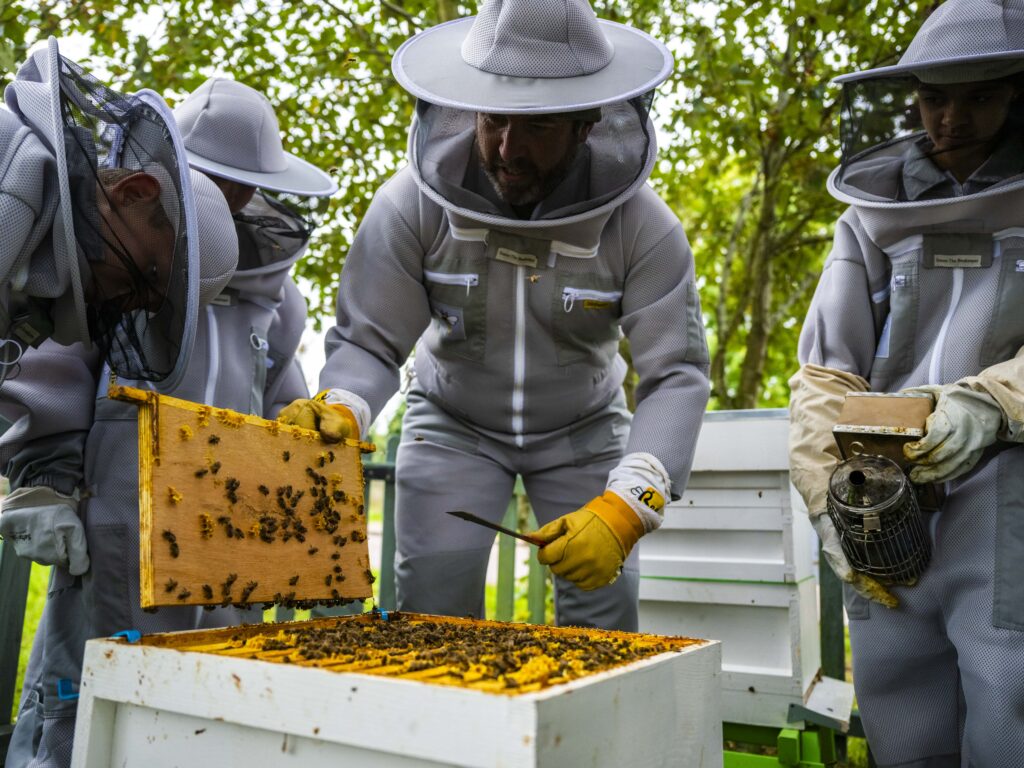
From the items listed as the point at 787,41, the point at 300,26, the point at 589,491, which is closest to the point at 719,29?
the point at 787,41

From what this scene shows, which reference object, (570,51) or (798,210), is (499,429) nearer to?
(570,51)

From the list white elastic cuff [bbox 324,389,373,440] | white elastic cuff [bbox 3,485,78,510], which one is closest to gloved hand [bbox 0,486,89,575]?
white elastic cuff [bbox 3,485,78,510]

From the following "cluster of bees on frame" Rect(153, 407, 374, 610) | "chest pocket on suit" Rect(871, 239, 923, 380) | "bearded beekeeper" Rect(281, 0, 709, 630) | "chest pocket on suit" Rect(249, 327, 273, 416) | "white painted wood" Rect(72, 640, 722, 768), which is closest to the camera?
"white painted wood" Rect(72, 640, 722, 768)

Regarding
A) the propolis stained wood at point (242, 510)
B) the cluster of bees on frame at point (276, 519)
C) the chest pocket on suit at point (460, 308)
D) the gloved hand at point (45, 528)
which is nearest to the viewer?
the propolis stained wood at point (242, 510)

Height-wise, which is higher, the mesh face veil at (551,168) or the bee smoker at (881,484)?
the mesh face veil at (551,168)

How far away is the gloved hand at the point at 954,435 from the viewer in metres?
2.29

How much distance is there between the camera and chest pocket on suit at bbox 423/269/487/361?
274 cm

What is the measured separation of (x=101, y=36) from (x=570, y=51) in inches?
134

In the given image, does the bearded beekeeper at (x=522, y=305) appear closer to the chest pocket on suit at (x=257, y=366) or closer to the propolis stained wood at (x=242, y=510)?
the propolis stained wood at (x=242, y=510)

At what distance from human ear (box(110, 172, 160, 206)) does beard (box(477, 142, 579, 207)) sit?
3.28ft

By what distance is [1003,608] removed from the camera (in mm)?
2287

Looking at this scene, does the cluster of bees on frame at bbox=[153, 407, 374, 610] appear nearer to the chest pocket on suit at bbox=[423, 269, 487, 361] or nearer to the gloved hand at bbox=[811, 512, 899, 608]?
the chest pocket on suit at bbox=[423, 269, 487, 361]

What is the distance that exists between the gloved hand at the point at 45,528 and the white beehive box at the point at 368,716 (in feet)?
2.62

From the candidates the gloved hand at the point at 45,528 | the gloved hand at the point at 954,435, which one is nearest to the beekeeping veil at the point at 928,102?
the gloved hand at the point at 954,435
